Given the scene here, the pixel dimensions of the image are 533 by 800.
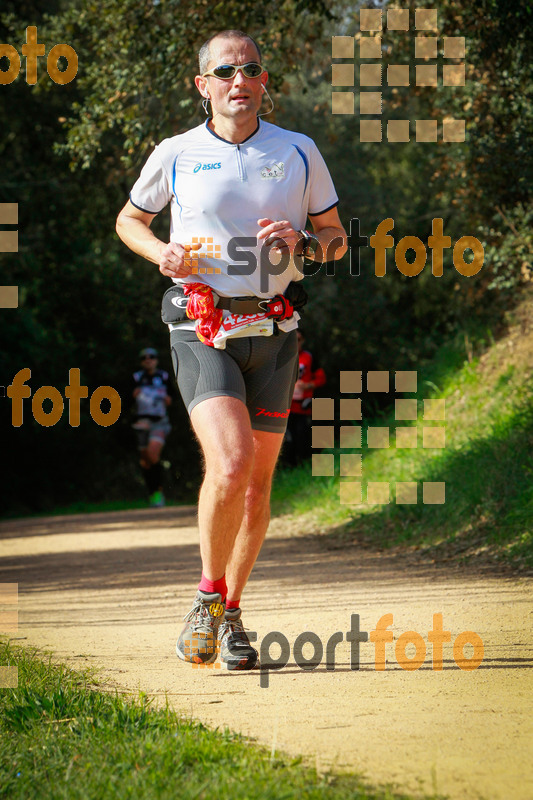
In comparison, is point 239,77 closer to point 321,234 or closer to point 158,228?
point 321,234

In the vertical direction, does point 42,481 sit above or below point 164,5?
below

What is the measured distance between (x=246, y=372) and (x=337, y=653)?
1.25 metres

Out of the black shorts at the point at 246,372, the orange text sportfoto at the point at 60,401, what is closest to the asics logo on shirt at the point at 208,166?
the black shorts at the point at 246,372

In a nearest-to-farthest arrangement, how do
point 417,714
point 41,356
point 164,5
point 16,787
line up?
point 16,787
point 417,714
point 164,5
point 41,356

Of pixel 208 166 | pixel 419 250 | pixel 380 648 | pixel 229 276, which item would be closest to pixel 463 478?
pixel 380 648

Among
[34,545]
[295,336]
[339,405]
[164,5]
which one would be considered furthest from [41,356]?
[295,336]

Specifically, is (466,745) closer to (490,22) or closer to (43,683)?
(43,683)

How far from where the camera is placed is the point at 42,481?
1970cm

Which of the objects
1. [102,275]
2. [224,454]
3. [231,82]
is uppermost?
[102,275]

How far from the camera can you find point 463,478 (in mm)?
8391

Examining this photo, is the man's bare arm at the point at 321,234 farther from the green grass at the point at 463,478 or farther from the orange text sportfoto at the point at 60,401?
the orange text sportfoto at the point at 60,401

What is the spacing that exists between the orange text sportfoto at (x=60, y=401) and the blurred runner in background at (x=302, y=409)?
5.84 meters

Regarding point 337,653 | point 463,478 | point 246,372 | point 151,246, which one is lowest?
point 337,653

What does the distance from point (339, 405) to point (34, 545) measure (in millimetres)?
6334
